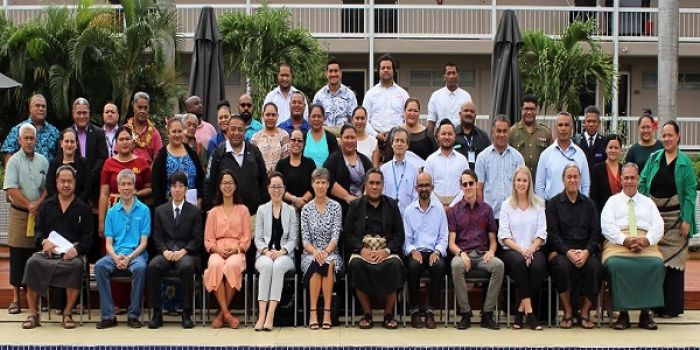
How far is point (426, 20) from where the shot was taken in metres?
29.1

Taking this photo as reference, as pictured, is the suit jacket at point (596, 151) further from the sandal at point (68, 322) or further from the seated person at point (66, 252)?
the sandal at point (68, 322)

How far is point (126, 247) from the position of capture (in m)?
11.2

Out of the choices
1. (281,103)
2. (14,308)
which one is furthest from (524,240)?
(14,308)

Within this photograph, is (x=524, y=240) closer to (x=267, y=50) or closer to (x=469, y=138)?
(x=469, y=138)

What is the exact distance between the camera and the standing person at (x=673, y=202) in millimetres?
11633

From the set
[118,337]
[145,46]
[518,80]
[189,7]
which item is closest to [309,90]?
[145,46]

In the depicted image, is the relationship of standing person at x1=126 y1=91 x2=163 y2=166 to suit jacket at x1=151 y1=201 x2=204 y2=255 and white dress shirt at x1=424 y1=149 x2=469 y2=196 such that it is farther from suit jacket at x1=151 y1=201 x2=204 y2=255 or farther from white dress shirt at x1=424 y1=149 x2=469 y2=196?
white dress shirt at x1=424 y1=149 x2=469 y2=196

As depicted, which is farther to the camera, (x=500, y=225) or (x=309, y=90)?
(x=309, y=90)

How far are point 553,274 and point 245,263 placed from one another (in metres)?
3.22

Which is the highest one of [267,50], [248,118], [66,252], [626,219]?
[267,50]

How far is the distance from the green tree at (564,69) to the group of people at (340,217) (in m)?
9.54

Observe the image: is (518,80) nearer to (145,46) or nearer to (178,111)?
(145,46)

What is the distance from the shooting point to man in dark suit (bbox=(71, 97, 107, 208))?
1159 cm

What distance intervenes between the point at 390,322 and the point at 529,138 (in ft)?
9.13
